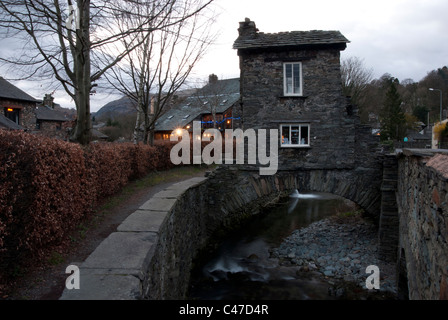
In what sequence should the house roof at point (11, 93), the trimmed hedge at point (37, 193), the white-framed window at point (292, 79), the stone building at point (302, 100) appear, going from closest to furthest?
the trimmed hedge at point (37, 193) → the stone building at point (302, 100) → the white-framed window at point (292, 79) → the house roof at point (11, 93)

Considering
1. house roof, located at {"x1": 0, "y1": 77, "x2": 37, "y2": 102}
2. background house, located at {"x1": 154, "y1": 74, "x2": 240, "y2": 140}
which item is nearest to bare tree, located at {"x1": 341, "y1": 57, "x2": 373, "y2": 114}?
background house, located at {"x1": 154, "y1": 74, "x2": 240, "y2": 140}

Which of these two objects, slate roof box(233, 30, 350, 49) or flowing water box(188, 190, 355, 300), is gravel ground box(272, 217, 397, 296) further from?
slate roof box(233, 30, 350, 49)

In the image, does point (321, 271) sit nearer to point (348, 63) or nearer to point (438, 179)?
point (438, 179)

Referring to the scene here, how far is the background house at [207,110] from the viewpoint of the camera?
33781 millimetres

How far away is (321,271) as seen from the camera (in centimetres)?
1008

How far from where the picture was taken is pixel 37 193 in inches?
142

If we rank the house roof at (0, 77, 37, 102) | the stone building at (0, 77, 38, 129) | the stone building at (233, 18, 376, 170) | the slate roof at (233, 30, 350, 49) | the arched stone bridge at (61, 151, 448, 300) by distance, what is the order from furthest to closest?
the stone building at (0, 77, 38, 129)
the house roof at (0, 77, 37, 102)
the stone building at (233, 18, 376, 170)
the slate roof at (233, 30, 350, 49)
the arched stone bridge at (61, 151, 448, 300)

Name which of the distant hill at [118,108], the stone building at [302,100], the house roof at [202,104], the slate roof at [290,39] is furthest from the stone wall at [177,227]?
the house roof at [202,104]

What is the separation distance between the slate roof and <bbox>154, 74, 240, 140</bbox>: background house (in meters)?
20.1

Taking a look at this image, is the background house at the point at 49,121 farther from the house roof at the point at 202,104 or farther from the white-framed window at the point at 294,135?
the white-framed window at the point at 294,135

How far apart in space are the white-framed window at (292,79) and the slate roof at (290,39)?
2.65 ft

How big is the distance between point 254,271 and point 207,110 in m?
27.2

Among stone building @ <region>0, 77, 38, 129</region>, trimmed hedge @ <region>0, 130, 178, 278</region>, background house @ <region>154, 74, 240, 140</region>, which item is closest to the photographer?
trimmed hedge @ <region>0, 130, 178, 278</region>

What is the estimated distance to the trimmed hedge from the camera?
325 centimetres
